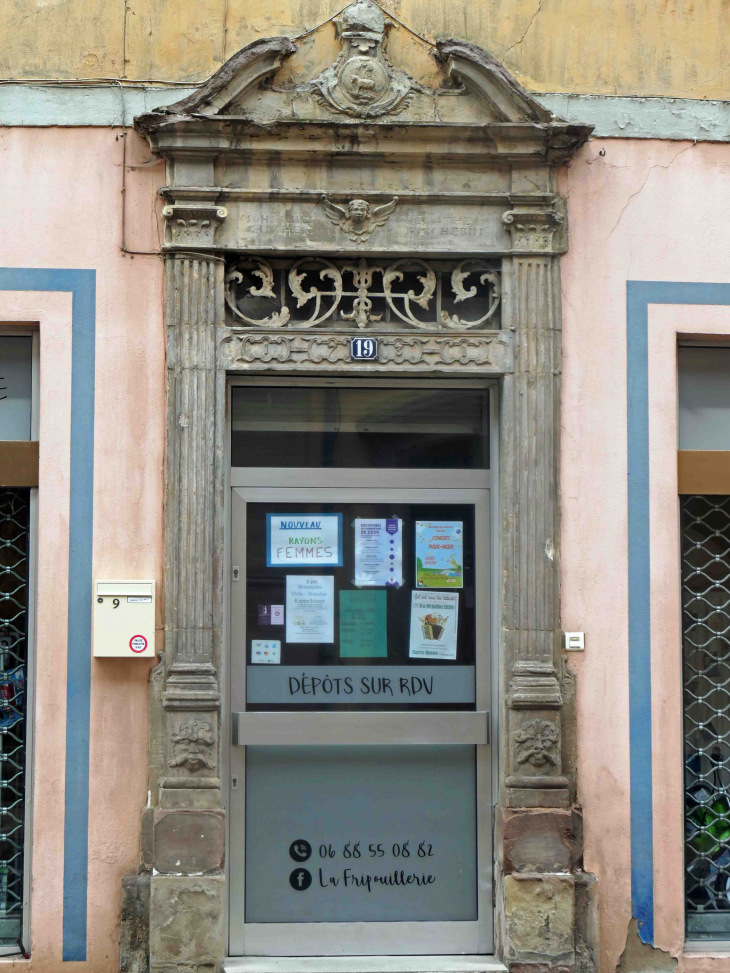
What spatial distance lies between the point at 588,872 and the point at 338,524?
7.17 ft

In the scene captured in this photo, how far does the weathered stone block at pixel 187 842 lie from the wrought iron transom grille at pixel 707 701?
248cm

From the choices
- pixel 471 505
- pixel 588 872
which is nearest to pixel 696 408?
pixel 471 505

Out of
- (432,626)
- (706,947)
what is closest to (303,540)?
(432,626)

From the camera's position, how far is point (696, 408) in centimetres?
562

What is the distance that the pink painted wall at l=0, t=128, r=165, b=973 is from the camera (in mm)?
5125

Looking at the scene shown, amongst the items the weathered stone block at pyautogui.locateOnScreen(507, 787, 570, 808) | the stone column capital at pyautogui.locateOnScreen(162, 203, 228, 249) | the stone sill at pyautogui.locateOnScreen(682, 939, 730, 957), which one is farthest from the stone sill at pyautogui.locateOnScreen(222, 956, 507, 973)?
the stone column capital at pyautogui.locateOnScreen(162, 203, 228, 249)

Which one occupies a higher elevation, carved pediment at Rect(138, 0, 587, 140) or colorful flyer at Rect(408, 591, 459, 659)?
carved pediment at Rect(138, 0, 587, 140)

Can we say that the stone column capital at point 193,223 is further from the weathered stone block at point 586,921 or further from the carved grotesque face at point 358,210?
the weathered stone block at point 586,921

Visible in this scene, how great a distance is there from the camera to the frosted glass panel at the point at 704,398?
18.4 feet

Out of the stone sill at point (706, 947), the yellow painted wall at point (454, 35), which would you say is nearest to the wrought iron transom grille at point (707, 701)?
the stone sill at point (706, 947)

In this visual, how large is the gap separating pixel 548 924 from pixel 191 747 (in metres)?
1.97

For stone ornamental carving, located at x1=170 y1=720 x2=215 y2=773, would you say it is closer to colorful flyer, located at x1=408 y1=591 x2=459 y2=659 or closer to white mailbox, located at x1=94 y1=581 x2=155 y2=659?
white mailbox, located at x1=94 y1=581 x2=155 y2=659

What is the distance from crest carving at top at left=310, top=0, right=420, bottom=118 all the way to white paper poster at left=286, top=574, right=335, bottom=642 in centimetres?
242

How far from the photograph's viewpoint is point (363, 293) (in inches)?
212
